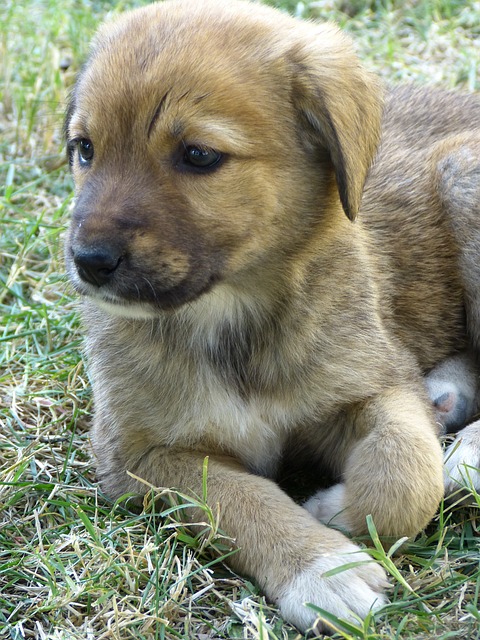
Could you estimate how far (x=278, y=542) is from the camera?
361cm

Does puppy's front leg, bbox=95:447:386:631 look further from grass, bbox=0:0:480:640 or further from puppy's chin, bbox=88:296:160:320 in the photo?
puppy's chin, bbox=88:296:160:320

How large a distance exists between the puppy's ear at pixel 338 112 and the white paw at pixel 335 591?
1.25m

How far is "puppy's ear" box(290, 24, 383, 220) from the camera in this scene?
145 inches

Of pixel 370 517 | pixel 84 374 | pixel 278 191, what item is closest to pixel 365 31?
pixel 84 374

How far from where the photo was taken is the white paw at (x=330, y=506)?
3.87m

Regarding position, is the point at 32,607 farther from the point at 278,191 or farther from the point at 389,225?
the point at 389,225

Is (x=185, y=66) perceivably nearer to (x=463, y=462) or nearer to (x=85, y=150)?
(x=85, y=150)

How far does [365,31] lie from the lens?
7988 mm

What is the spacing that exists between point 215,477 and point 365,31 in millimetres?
5129

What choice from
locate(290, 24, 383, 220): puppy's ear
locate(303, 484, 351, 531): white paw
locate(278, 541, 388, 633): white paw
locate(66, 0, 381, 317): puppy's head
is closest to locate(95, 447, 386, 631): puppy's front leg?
locate(278, 541, 388, 633): white paw

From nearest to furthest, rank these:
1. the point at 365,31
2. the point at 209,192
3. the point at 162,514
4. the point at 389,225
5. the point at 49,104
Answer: the point at 209,192 → the point at 162,514 → the point at 389,225 → the point at 49,104 → the point at 365,31

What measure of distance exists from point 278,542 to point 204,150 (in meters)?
1.39

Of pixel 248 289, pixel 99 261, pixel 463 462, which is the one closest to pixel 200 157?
pixel 99 261

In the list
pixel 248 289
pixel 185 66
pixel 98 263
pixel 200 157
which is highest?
pixel 185 66
